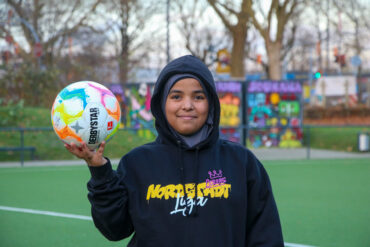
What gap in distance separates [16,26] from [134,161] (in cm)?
3220

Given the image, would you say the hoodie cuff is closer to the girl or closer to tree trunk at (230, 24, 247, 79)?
the girl

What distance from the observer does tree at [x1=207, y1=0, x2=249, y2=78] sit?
24288 millimetres

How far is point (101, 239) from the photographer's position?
22.0 ft

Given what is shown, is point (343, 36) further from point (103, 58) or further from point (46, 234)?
point (46, 234)

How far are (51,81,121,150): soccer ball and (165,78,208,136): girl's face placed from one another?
467 millimetres

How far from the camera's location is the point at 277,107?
2067 cm

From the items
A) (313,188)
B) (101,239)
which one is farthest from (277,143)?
(101,239)

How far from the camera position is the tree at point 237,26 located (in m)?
24.3

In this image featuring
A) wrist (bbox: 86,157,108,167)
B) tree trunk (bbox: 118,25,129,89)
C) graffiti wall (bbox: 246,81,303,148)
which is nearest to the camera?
wrist (bbox: 86,157,108,167)

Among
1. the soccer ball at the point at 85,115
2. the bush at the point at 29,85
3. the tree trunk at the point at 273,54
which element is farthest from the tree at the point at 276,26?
the soccer ball at the point at 85,115

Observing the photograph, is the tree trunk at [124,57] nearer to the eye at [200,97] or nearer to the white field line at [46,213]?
the white field line at [46,213]

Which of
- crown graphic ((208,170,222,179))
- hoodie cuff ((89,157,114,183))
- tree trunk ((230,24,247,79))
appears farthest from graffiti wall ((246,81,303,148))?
hoodie cuff ((89,157,114,183))

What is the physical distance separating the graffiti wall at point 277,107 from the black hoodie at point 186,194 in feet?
56.4

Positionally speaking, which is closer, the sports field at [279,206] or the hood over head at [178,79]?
the hood over head at [178,79]
